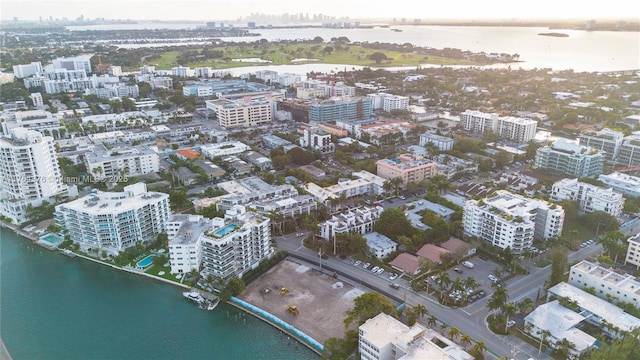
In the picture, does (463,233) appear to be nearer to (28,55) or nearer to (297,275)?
(297,275)

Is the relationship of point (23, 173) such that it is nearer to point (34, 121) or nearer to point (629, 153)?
point (34, 121)

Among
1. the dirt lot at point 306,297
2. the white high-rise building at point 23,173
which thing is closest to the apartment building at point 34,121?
the white high-rise building at point 23,173

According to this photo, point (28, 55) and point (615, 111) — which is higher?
point (28, 55)

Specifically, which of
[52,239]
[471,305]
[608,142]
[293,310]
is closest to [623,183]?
[608,142]

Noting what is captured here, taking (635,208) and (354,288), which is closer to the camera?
(354,288)

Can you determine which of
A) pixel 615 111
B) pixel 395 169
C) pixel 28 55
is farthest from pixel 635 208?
pixel 28 55
